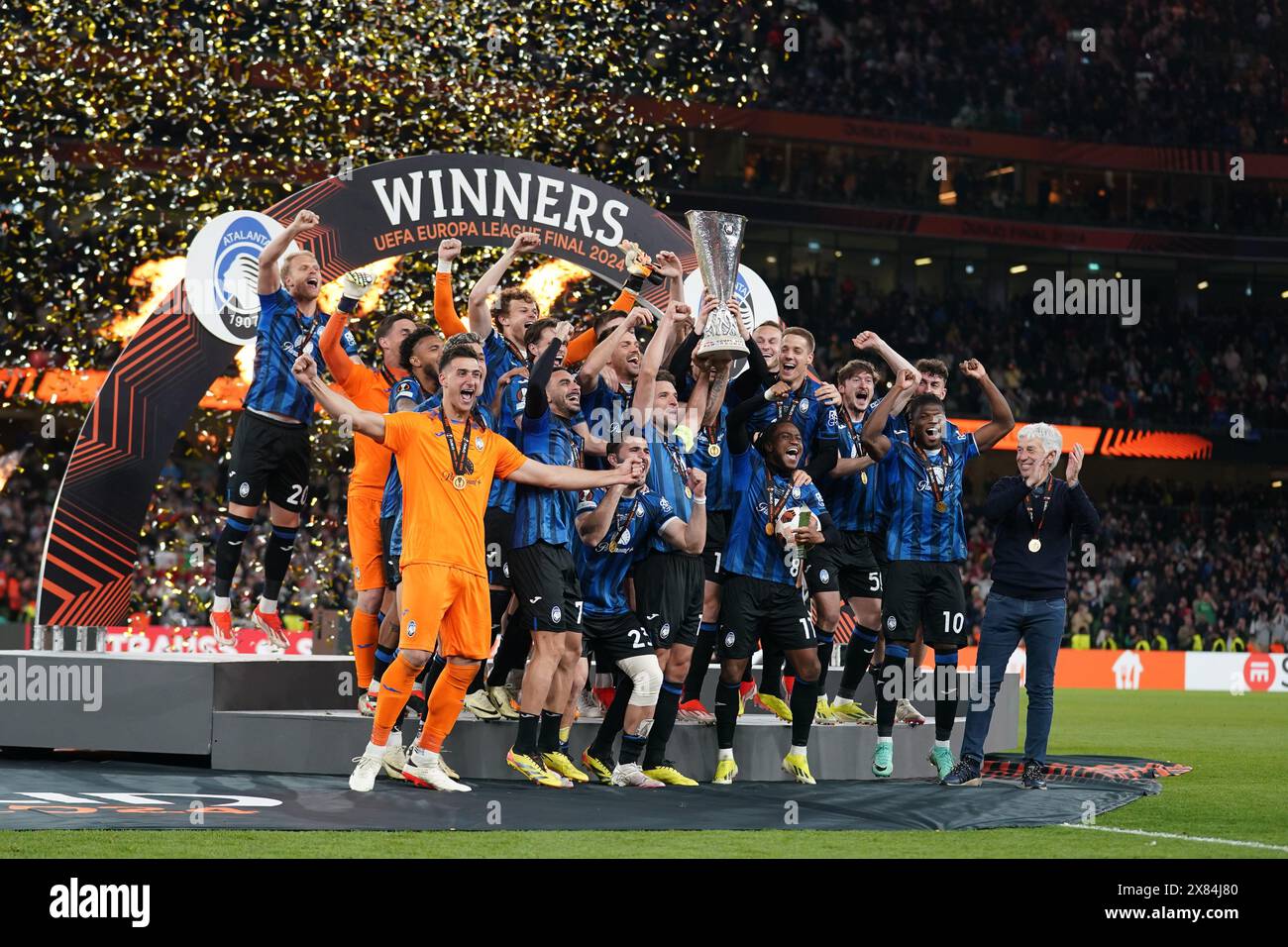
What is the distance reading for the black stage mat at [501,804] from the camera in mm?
7047

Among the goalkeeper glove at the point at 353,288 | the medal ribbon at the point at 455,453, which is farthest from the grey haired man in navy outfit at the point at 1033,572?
the goalkeeper glove at the point at 353,288

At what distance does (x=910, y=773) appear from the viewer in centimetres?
991

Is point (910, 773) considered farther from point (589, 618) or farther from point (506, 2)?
point (506, 2)

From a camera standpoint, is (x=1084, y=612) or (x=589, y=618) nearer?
(x=589, y=618)

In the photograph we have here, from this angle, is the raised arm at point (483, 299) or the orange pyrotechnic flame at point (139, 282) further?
the orange pyrotechnic flame at point (139, 282)

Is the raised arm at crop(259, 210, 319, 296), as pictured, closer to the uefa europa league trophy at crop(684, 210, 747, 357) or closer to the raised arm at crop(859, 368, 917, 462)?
the uefa europa league trophy at crop(684, 210, 747, 357)

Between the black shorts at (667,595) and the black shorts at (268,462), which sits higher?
the black shorts at (268,462)

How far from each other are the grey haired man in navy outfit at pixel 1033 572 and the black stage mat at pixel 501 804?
508 mm

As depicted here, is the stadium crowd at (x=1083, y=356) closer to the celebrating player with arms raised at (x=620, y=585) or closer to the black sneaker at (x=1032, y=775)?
the black sneaker at (x=1032, y=775)

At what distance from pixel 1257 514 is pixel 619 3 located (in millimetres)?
20029

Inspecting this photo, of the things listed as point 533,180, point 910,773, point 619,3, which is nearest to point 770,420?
point 910,773

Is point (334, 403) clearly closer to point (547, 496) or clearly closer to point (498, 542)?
point (547, 496)

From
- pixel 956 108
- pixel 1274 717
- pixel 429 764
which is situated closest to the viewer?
pixel 429 764

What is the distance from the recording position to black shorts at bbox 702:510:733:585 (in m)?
9.62
